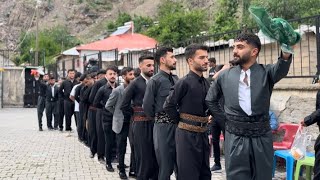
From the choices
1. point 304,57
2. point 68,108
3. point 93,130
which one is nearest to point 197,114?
point 304,57

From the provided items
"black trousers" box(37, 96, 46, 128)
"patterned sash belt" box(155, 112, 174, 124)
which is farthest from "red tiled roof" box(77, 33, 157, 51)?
"patterned sash belt" box(155, 112, 174, 124)

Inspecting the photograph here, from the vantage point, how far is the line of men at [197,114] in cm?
396

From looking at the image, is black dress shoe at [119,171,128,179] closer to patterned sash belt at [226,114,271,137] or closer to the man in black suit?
patterned sash belt at [226,114,271,137]

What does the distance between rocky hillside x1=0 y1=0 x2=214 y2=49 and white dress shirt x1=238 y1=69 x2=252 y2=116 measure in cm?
6692

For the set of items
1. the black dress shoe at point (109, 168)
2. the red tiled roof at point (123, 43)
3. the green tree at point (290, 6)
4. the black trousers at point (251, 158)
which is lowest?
the black dress shoe at point (109, 168)

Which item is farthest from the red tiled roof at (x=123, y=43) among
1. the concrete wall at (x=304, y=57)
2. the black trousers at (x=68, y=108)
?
the concrete wall at (x=304, y=57)

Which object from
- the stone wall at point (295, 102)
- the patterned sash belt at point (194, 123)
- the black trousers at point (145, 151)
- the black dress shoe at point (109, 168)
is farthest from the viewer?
the black dress shoe at point (109, 168)

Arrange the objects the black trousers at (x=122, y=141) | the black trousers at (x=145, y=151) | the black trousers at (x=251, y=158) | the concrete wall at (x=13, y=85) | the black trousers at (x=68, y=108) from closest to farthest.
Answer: the black trousers at (x=251, y=158), the black trousers at (x=145, y=151), the black trousers at (x=122, y=141), the black trousers at (x=68, y=108), the concrete wall at (x=13, y=85)

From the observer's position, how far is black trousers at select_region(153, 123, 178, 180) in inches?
210

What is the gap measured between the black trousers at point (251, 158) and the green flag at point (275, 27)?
881 millimetres

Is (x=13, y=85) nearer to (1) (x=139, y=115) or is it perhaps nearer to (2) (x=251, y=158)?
(1) (x=139, y=115)

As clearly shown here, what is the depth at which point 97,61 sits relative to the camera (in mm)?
15547

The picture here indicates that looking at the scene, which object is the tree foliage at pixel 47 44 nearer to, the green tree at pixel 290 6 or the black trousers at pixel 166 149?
the green tree at pixel 290 6

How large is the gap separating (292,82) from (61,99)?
327 inches
